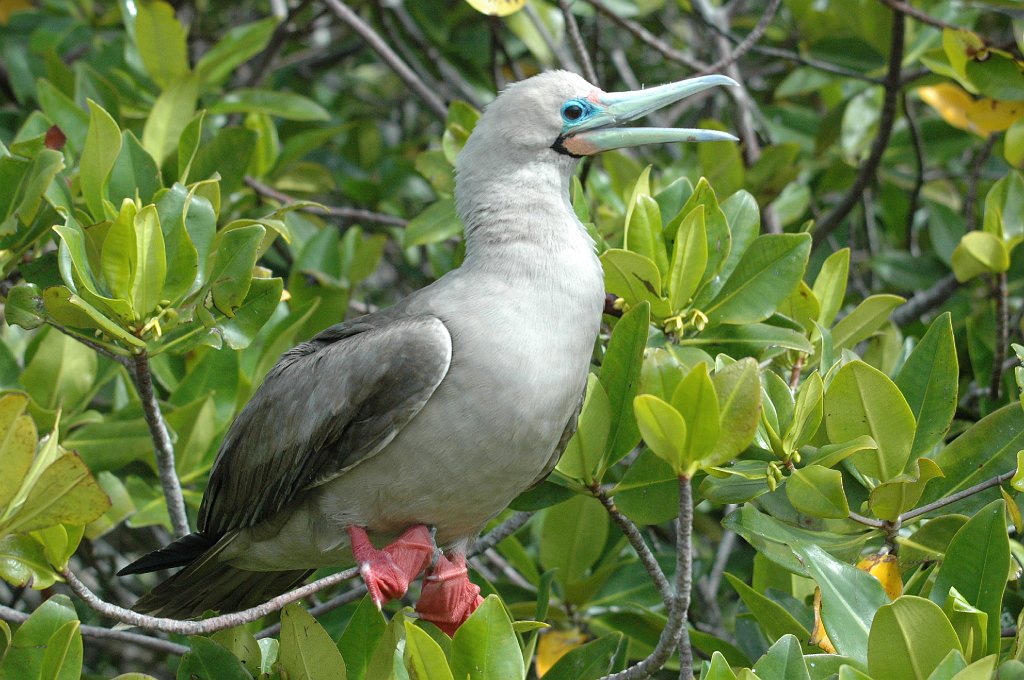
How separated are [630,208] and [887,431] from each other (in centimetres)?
115

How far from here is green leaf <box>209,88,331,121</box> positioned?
5.25 meters

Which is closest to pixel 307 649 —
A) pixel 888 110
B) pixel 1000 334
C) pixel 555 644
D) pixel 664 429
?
pixel 664 429

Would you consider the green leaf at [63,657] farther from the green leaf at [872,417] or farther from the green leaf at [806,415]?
the green leaf at [872,417]

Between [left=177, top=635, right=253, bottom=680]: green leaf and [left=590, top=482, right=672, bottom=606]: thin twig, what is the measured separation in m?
1.13

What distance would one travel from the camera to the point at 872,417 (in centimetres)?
307

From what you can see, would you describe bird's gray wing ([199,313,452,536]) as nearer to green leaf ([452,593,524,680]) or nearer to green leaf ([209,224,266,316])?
green leaf ([209,224,266,316])

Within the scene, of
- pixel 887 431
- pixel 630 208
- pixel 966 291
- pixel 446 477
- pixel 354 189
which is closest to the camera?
pixel 887 431

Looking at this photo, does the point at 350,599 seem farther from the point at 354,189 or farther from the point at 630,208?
the point at 354,189

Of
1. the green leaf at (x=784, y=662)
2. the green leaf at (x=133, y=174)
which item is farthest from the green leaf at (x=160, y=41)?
the green leaf at (x=784, y=662)

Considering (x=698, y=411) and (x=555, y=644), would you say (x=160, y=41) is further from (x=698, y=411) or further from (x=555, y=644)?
(x=698, y=411)

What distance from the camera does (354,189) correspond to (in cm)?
607

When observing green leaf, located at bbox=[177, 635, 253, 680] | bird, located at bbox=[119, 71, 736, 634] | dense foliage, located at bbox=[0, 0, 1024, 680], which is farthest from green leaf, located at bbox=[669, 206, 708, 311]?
green leaf, located at bbox=[177, 635, 253, 680]

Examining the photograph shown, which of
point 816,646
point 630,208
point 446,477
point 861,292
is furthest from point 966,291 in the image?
point 446,477

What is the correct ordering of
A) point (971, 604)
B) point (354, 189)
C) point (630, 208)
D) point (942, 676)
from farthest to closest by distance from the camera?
point (354, 189)
point (630, 208)
point (971, 604)
point (942, 676)
